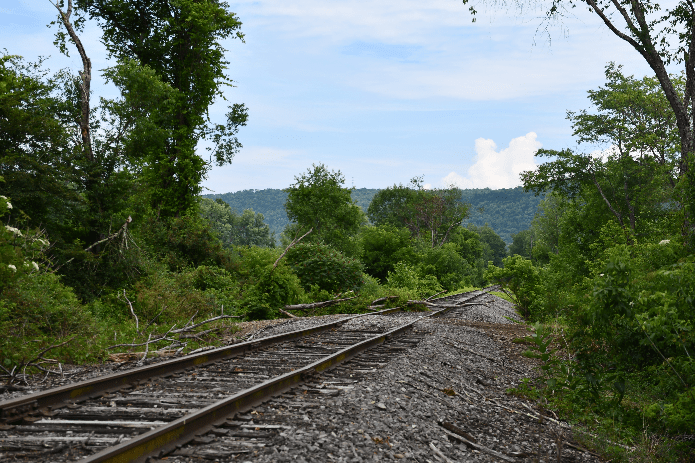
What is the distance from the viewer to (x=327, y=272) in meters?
20.7

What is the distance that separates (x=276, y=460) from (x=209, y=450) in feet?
2.08

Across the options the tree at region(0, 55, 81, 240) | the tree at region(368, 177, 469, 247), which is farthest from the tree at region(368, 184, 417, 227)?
the tree at region(0, 55, 81, 240)

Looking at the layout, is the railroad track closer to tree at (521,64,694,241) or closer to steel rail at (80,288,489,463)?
steel rail at (80,288,489,463)

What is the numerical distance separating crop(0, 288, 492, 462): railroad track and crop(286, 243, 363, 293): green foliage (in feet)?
40.0

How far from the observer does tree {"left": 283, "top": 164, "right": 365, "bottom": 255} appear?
4400cm

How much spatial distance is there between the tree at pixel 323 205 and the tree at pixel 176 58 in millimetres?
17734

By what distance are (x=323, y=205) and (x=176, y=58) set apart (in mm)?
19964

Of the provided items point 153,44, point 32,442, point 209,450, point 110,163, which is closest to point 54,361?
point 32,442

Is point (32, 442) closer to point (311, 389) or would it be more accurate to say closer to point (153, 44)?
point (311, 389)

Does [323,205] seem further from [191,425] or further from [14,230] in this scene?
[191,425]

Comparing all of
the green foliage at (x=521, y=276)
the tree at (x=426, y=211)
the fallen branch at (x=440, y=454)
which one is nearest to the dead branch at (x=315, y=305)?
the green foliage at (x=521, y=276)

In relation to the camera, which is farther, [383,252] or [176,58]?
[383,252]

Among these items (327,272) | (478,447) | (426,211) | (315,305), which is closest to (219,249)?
(327,272)

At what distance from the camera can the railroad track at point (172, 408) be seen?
160 inches
